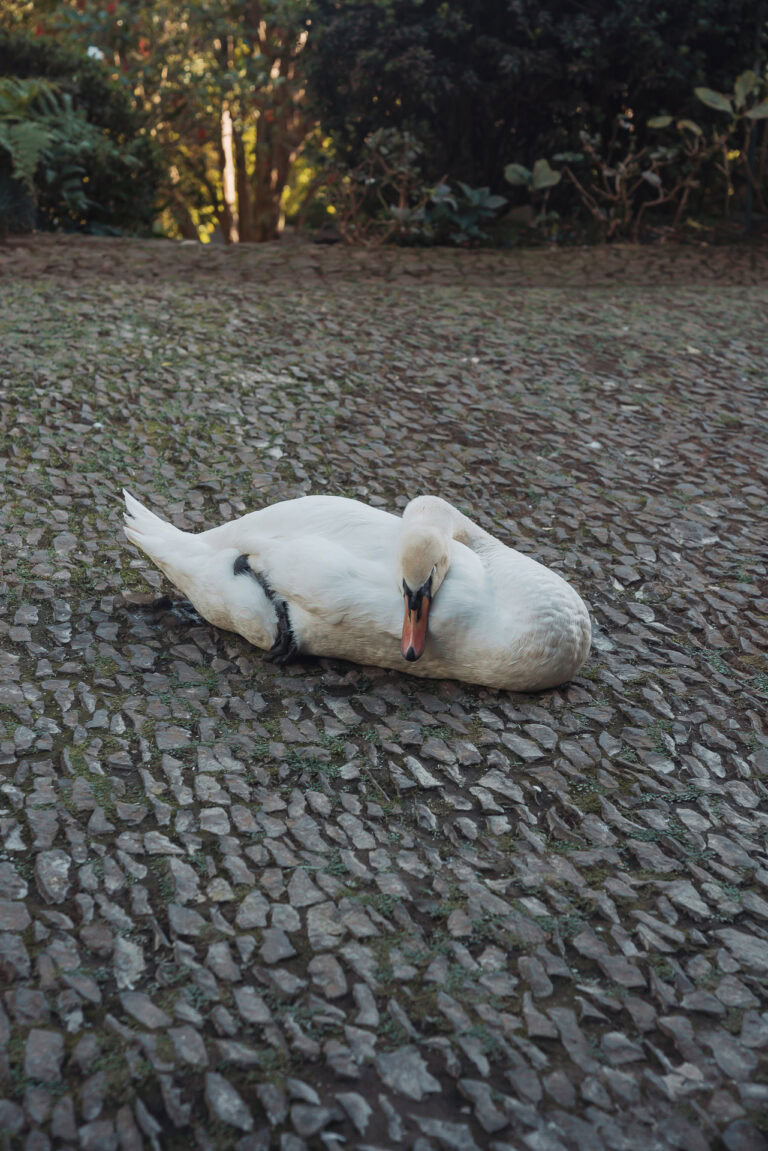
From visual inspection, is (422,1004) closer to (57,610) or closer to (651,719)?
(651,719)

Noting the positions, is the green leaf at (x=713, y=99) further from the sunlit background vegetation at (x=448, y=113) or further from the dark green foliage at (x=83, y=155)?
the dark green foliage at (x=83, y=155)

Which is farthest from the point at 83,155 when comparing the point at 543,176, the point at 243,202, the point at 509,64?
the point at 543,176

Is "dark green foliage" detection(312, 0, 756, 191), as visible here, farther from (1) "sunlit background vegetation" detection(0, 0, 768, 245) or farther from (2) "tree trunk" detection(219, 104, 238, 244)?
(2) "tree trunk" detection(219, 104, 238, 244)

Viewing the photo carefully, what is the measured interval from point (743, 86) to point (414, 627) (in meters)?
7.45

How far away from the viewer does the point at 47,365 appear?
19.5ft

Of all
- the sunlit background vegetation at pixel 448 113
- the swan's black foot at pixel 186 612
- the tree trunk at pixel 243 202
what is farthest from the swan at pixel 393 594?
the tree trunk at pixel 243 202

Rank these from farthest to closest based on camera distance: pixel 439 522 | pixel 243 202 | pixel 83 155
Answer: pixel 243 202 < pixel 83 155 < pixel 439 522

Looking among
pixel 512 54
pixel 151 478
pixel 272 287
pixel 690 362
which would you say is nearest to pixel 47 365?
pixel 151 478

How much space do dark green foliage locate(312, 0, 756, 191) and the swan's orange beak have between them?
6.74 meters

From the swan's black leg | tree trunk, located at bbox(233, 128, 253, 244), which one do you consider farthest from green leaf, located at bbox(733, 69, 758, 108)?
the swan's black leg

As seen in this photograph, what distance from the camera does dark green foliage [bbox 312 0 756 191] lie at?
8.77 metres

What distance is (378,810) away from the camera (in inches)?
115

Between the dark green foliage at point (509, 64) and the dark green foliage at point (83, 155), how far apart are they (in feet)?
5.75

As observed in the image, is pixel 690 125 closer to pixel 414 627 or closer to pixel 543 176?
pixel 543 176
